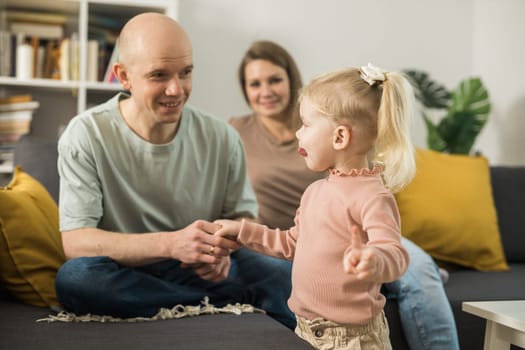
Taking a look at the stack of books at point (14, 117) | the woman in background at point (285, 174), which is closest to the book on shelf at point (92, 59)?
the stack of books at point (14, 117)

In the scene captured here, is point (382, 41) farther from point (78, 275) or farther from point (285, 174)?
point (78, 275)

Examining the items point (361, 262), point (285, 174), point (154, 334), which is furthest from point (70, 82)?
point (361, 262)

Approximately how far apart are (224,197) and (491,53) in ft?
8.27

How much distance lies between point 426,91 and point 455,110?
0.63ft

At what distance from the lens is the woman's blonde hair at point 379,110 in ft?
4.59

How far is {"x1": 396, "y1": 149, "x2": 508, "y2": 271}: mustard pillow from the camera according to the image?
8.80 ft

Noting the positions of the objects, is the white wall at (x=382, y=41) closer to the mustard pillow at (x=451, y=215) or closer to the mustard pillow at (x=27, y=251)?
the mustard pillow at (x=451, y=215)

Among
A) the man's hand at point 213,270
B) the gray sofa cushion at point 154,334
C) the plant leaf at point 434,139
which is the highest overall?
the plant leaf at point 434,139

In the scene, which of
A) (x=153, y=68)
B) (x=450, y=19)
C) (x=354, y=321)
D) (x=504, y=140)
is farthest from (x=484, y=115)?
(x=354, y=321)

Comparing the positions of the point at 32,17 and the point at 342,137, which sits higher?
the point at 32,17

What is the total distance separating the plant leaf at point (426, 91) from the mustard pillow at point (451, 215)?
40.3 inches

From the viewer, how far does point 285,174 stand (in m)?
2.71

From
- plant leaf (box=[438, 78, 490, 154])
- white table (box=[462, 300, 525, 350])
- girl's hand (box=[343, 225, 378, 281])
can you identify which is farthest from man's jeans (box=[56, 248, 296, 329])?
plant leaf (box=[438, 78, 490, 154])

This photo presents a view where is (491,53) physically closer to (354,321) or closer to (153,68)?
(153,68)
